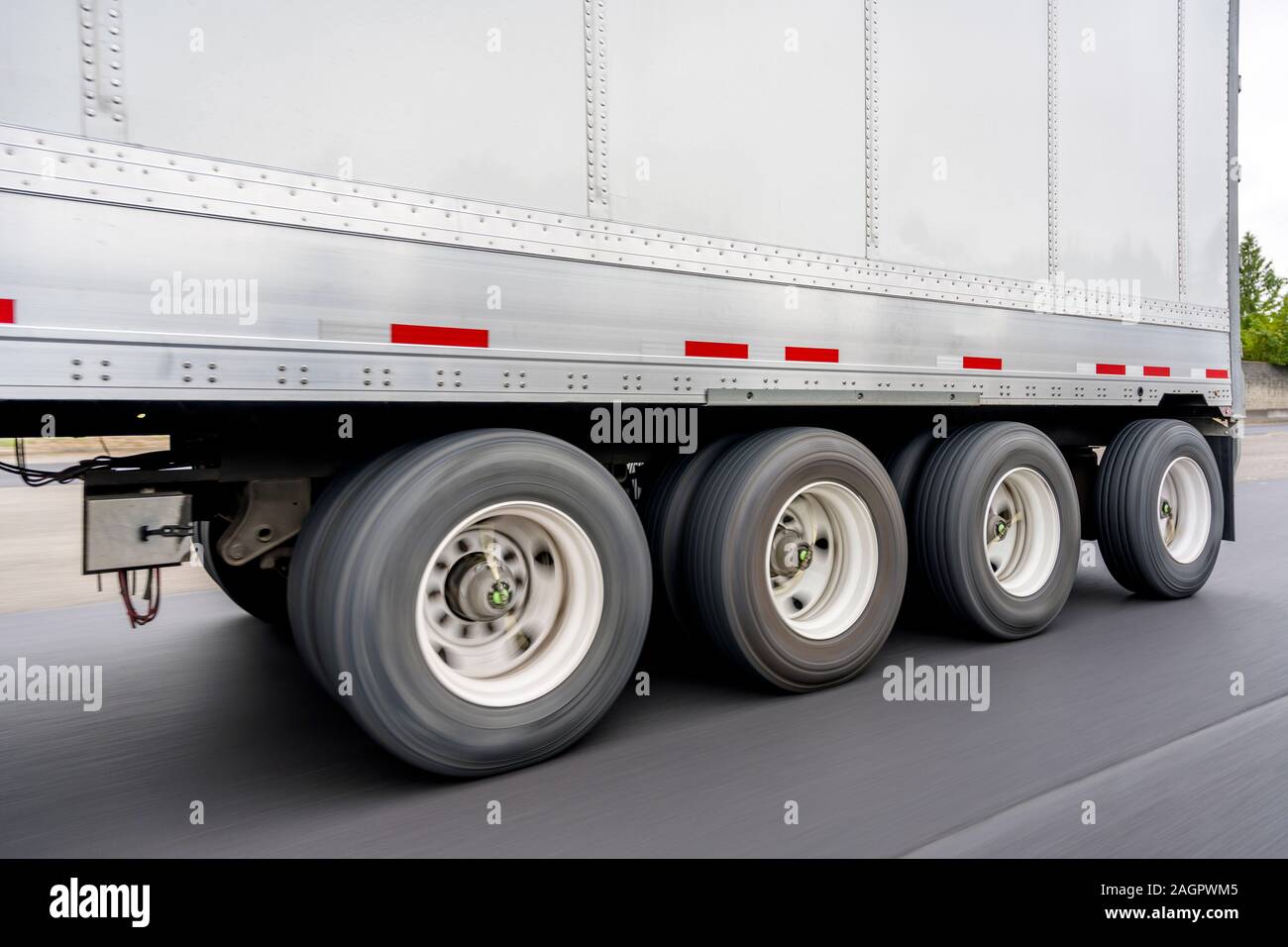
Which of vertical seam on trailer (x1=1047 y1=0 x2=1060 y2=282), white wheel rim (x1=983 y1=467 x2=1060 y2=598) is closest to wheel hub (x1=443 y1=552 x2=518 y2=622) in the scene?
white wheel rim (x1=983 y1=467 x2=1060 y2=598)

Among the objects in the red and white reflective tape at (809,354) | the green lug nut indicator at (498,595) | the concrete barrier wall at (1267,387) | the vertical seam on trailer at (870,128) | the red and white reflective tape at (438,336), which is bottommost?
the green lug nut indicator at (498,595)

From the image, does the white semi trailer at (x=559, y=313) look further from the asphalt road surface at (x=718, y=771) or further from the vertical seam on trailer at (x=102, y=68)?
the asphalt road surface at (x=718, y=771)

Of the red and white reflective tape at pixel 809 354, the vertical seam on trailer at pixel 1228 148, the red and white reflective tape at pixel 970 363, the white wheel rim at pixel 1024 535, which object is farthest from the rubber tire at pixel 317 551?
the vertical seam on trailer at pixel 1228 148

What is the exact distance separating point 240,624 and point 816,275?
3.93 metres

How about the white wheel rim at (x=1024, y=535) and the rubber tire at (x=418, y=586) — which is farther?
the white wheel rim at (x=1024, y=535)

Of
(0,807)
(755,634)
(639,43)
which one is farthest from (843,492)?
(0,807)

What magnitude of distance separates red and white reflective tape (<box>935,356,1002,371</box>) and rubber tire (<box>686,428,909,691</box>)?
2.25ft

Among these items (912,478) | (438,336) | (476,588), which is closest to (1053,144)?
(912,478)

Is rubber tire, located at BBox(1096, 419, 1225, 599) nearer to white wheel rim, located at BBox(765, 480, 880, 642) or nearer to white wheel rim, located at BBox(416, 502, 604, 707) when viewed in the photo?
white wheel rim, located at BBox(765, 480, 880, 642)

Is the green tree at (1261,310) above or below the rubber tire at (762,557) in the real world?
above

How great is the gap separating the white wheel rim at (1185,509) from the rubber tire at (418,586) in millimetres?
4509

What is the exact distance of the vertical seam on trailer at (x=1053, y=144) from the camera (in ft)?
15.8

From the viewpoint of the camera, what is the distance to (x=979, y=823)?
8.95ft

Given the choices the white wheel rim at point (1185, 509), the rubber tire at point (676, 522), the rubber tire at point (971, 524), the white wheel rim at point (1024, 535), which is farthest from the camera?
the white wheel rim at point (1185, 509)
